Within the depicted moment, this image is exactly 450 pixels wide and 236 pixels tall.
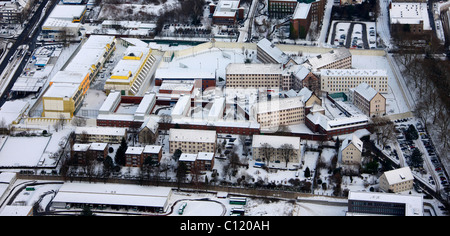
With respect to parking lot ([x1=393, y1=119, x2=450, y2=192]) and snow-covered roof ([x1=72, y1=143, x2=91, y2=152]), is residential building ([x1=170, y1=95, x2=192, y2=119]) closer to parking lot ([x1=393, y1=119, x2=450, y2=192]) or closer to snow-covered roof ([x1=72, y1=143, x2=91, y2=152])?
snow-covered roof ([x1=72, y1=143, x2=91, y2=152])

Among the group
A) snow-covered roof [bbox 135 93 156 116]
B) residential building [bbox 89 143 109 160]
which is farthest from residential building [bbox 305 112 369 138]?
residential building [bbox 89 143 109 160]

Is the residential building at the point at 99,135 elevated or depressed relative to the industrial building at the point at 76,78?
depressed

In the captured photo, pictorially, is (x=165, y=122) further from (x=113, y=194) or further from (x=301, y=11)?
(x=301, y=11)

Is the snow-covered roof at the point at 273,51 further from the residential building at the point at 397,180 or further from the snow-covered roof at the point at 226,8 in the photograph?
the residential building at the point at 397,180

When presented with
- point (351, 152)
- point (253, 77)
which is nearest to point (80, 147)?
point (253, 77)

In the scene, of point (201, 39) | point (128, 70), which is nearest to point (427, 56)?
point (201, 39)

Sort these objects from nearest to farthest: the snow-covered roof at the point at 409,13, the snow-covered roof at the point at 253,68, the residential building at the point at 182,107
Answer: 1. the residential building at the point at 182,107
2. the snow-covered roof at the point at 253,68
3. the snow-covered roof at the point at 409,13

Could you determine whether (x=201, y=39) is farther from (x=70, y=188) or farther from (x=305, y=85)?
(x=70, y=188)

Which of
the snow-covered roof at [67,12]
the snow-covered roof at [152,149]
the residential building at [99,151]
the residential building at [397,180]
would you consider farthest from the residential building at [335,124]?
the snow-covered roof at [67,12]
